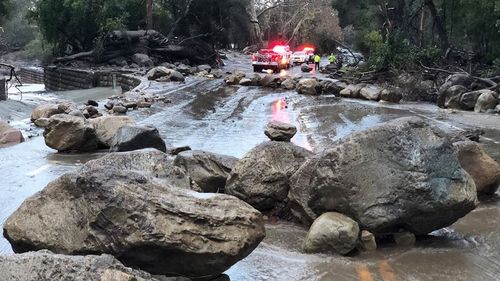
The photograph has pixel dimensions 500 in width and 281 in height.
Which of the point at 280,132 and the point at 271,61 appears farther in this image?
the point at 271,61

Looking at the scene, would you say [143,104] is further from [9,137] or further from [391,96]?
[391,96]

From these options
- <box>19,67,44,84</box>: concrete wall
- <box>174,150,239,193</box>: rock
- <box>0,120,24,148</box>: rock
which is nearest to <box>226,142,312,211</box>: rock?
<box>174,150,239,193</box>: rock

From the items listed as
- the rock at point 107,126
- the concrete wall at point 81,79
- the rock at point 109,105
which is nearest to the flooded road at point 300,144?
the rock at point 107,126

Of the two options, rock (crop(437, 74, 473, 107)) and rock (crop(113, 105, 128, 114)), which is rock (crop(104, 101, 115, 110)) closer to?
rock (crop(113, 105, 128, 114))

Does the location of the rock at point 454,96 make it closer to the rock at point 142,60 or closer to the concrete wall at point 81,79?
the concrete wall at point 81,79

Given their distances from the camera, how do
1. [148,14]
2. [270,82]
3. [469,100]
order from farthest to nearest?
[148,14] < [270,82] < [469,100]

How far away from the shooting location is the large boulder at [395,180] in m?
6.76

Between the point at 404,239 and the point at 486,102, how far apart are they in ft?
51.0

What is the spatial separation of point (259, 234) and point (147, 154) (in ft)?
8.13

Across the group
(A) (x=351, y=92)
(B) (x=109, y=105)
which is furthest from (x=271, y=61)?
(B) (x=109, y=105)

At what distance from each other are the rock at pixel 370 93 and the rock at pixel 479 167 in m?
16.1

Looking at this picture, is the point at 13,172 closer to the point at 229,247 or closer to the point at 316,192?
the point at 316,192

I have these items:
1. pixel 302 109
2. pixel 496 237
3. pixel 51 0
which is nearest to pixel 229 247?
pixel 496 237

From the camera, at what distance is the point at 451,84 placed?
24.0 m
